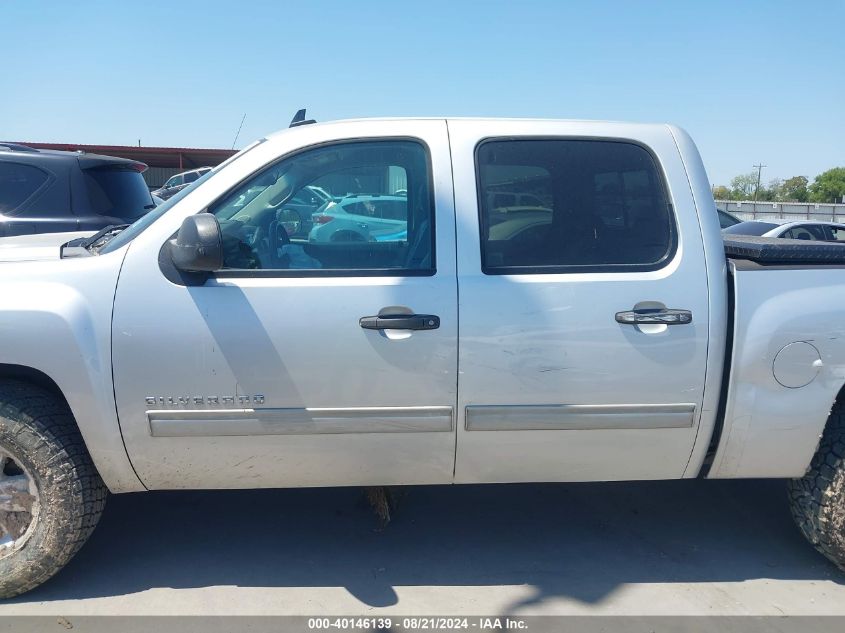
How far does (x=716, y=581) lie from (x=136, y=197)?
567cm

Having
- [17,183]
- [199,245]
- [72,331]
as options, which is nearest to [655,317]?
[199,245]

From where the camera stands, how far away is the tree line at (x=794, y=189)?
225 ft

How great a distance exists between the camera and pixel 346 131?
2.99 meters

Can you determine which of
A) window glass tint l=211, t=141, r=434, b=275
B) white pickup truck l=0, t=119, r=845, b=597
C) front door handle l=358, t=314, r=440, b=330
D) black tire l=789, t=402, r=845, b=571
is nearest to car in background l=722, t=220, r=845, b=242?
black tire l=789, t=402, r=845, b=571

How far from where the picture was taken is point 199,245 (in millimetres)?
2658

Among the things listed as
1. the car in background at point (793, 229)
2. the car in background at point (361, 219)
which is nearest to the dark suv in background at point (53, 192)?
the car in background at point (361, 219)

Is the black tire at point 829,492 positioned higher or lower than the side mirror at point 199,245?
lower

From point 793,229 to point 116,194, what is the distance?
10007mm

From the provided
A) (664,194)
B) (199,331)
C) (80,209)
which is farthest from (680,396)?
(80,209)

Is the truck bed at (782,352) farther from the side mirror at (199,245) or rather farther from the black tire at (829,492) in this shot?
the side mirror at (199,245)

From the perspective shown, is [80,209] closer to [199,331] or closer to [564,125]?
[199,331]

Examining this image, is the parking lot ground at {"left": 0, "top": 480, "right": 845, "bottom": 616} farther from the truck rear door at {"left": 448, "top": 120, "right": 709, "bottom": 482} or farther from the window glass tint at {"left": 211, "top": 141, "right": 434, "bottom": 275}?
the window glass tint at {"left": 211, "top": 141, "right": 434, "bottom": 275}

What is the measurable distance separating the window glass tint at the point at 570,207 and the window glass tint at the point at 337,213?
0.29 m

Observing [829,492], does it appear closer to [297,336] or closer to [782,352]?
[782,352]
